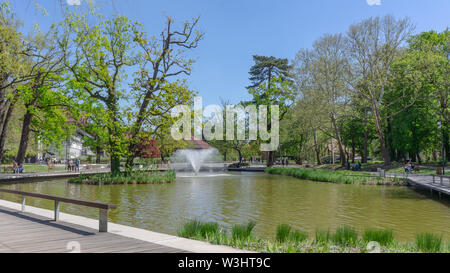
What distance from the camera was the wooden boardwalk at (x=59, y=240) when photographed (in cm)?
671

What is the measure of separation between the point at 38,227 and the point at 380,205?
50.6ft

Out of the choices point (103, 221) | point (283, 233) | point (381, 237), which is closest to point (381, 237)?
point (381, 237)

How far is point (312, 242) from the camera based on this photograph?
8031mm

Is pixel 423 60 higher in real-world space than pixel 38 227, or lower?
higher

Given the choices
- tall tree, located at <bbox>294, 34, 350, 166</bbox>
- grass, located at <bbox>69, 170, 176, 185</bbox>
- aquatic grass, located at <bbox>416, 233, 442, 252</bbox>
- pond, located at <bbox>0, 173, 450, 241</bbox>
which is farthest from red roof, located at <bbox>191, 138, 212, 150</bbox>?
aquatic grass, located at <bbox>416, 233, 442, 252</bbox>

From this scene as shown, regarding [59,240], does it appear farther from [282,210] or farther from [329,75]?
[329,75]

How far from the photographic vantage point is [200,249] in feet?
22.2

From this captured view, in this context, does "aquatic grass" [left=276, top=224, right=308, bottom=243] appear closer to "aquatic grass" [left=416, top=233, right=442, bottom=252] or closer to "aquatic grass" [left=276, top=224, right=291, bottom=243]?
"aquatic grass" [left=276, top=224, right=291, bottom=243]

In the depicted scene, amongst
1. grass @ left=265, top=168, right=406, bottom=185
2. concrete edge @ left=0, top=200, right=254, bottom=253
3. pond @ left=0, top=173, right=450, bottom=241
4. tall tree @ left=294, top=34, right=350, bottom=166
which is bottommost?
pond @ left=0, top=173, right=450, bottom=241

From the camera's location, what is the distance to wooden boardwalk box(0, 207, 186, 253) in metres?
6.71

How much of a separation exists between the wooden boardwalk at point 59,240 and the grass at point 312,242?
58.1 inches

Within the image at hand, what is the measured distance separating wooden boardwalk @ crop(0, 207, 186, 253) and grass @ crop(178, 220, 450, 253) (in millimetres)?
1476
